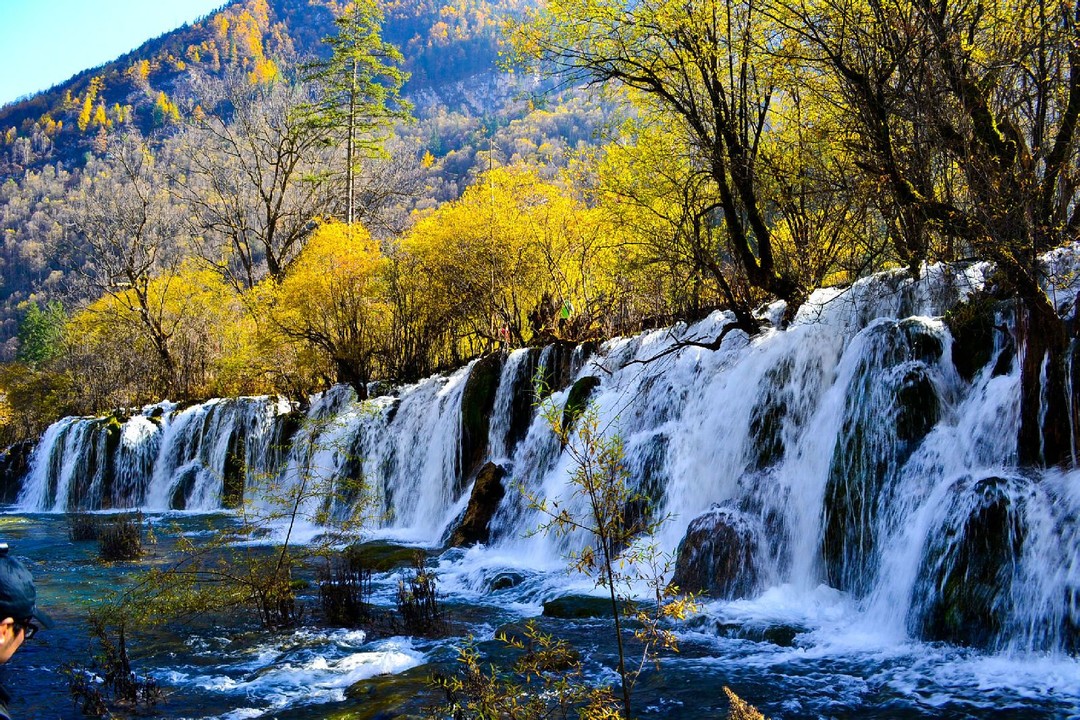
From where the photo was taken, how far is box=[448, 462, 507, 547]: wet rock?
14.2 m

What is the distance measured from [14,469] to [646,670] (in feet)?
97.7

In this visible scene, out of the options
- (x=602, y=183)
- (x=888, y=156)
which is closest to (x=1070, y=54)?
(x=888, y=156)

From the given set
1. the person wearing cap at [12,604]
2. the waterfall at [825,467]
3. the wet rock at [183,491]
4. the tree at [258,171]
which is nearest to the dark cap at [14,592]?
the person wearing cap at [12,604]

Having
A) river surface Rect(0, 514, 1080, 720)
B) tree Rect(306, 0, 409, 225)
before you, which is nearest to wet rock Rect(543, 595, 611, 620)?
river surface Rect(0, 514, 1080, 720)

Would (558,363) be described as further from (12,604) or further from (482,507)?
(12,604)

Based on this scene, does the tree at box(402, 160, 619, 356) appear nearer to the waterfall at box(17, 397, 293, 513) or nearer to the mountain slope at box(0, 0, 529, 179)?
the waterfall at box(17, 397, 293, 513)

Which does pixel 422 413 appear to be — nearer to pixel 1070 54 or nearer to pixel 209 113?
pixel 1070 54

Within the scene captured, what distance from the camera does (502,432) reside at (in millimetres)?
16609

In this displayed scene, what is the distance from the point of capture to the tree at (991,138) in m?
5.99

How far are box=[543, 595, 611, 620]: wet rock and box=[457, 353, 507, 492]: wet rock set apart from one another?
7.31 m

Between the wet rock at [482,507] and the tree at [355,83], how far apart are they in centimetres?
1886

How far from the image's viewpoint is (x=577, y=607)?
928 cm

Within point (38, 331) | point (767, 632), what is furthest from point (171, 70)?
point (767, 632)

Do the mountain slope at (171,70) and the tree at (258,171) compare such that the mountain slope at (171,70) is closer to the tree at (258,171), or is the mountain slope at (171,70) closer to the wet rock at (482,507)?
the tree at (258,171)
